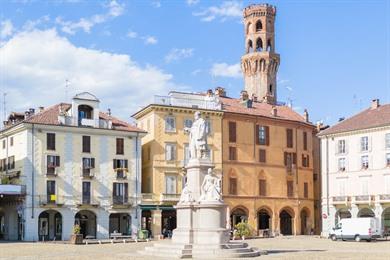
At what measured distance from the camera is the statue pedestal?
1235 inches

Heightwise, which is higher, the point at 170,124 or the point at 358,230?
the point at 170,124

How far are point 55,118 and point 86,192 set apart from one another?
6.80 metres

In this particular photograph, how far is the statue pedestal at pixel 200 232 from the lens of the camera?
3136 cm

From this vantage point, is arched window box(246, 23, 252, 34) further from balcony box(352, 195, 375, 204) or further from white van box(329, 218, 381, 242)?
white van box(329, 218, 381, 242)

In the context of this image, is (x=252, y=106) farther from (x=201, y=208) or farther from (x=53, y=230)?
(x=201, y=208)

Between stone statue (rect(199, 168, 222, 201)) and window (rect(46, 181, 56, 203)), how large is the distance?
84.4ft

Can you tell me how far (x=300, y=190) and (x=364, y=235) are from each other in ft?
61.3

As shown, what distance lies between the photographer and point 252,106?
71.5 m

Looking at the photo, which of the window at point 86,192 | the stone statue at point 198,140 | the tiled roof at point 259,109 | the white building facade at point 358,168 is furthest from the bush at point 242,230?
the stone statue at point 198,140

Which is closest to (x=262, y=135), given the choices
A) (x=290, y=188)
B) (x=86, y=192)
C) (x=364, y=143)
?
(x=290, y=188)

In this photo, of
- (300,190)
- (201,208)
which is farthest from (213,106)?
(201,208)

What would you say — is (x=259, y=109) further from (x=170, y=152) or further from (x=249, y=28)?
(x=249, y=28)

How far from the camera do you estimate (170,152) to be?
63.3 m

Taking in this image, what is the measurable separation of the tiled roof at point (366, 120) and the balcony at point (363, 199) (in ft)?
21.2
